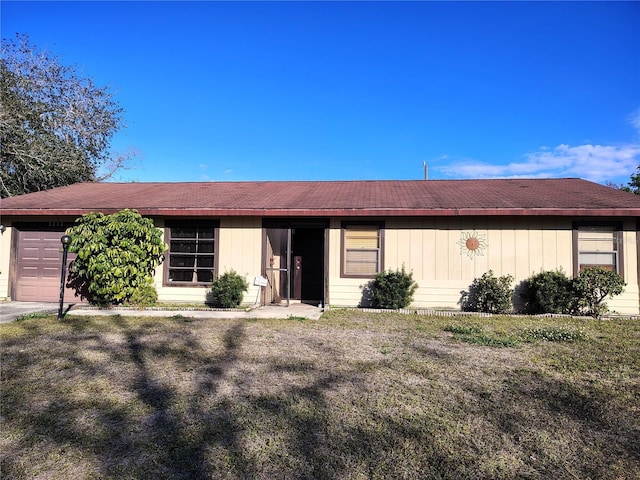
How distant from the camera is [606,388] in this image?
383 cm

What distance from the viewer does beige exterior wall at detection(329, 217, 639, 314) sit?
27.8 ft

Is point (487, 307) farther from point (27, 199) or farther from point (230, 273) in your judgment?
point (27, 199)

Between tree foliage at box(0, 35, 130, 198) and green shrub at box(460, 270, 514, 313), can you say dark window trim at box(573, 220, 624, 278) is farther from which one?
tree foliage at box(0, 35, 130, 198)

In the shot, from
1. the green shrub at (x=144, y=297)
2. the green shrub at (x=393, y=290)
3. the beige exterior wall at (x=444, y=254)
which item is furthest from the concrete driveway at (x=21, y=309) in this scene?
the green shrub at (x=393, y=290)

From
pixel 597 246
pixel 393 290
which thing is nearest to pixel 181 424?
pixel 393 290

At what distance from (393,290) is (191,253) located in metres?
4.84

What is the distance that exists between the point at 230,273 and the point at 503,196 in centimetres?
A: 672

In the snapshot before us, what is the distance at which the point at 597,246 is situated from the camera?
8.45 meters

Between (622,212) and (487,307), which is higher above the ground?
(622,212)

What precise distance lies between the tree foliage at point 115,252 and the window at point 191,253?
2.11 ft

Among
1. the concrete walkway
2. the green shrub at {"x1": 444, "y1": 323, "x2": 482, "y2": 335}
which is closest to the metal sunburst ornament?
the green shrub at {"x1": 444, "y1": 323, "x2": 482, "y2": 335}

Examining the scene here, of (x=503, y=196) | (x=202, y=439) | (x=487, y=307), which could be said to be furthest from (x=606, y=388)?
(x=503, y=196)

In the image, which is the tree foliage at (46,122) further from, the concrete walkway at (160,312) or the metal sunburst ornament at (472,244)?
the metal sunburst ornament at (472,244)

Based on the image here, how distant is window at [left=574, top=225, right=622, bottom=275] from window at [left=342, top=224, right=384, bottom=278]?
13.8 feet
